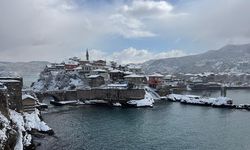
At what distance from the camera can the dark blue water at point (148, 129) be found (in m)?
42.8

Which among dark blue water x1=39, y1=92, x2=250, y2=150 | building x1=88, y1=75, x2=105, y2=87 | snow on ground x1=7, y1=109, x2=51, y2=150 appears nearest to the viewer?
snow on ground x1=7, y1=109, x2=51, y2=150

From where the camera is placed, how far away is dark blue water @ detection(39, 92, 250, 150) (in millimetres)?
42750

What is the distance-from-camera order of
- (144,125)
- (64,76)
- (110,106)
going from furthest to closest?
(64,76) → (110,106) → (144,125)

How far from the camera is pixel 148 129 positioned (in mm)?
54219

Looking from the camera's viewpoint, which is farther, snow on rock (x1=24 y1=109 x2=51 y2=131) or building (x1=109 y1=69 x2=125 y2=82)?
building (x1=109 y1=69 x2=125 y2=82)

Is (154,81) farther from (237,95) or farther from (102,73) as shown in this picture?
(237,95)

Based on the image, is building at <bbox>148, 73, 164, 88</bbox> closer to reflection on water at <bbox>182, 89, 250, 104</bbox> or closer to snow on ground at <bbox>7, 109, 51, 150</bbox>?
reflection on water at <bbox>182, 89, 250, 104</bbox>

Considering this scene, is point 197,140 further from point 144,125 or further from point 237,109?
point 237,109

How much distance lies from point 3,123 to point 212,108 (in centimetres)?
6052

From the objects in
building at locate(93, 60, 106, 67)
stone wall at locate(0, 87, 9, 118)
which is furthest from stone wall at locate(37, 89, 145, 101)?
stone wall at locate(0, 87, 9, 118)

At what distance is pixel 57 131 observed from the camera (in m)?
51.4

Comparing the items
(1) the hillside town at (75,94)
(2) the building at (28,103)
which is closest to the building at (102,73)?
(1) the hillside town at (75,94)

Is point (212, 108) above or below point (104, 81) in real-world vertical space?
below

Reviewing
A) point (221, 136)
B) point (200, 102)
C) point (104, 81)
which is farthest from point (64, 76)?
point (221, 136)
